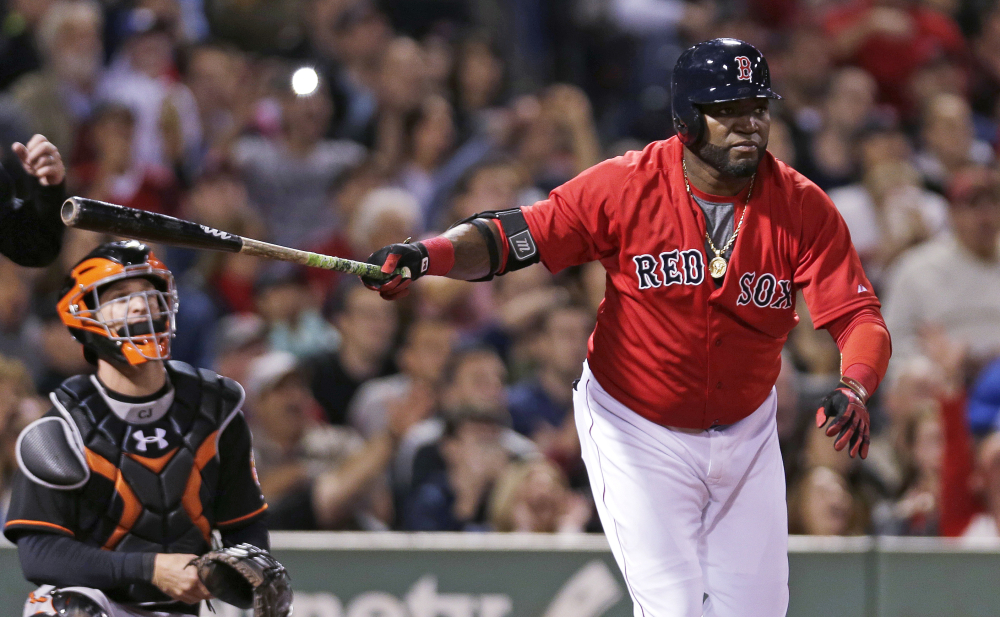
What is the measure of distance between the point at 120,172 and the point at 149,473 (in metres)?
4.54

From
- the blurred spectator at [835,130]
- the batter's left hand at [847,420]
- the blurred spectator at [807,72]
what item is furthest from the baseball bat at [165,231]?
the blurred spectator at [807,72]

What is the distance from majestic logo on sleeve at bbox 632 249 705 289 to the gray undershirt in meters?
0.07

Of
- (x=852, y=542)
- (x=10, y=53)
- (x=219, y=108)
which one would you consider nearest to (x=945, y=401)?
(x=852, y=542)

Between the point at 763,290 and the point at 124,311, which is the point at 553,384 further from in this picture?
the point at 124,311

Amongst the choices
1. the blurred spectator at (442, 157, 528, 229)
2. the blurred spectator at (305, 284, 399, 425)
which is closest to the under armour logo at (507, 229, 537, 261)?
the blurred spectator at (305, 284, 399, 425)

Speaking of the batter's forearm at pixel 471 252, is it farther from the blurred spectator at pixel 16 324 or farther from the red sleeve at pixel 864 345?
the blurred spectator at pixel 16 324

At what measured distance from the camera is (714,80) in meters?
3.91

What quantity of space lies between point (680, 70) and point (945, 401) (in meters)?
3.10

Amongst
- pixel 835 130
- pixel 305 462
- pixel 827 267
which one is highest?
pixel 827 267

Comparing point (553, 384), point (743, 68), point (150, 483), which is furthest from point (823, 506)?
point (150, 483)

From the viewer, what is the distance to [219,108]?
9.01m

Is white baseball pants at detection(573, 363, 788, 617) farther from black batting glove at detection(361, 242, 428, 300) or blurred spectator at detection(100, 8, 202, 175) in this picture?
blurred spectator at detection(100, 8, 202, 175)

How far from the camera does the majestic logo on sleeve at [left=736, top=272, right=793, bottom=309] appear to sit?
13.1 ft

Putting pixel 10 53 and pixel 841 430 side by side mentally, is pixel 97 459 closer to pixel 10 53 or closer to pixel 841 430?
pixel 841 430
